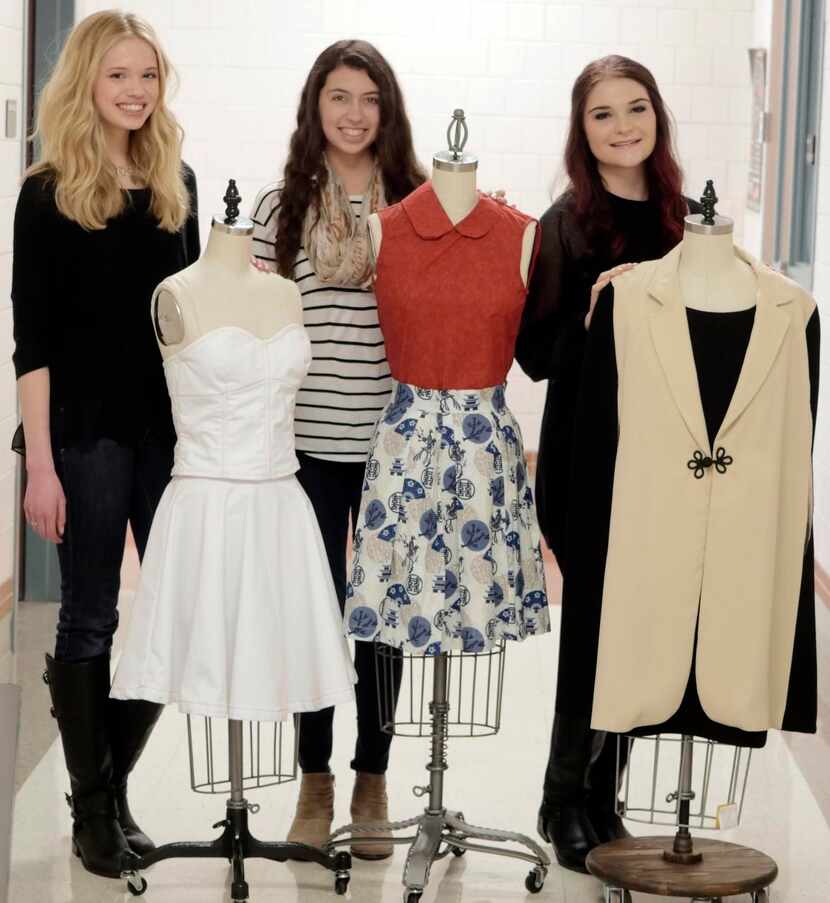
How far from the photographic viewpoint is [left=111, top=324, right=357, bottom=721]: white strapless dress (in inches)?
104

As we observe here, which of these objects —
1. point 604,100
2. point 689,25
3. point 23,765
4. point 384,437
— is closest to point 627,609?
point 384,437

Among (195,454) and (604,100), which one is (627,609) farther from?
(604,100)

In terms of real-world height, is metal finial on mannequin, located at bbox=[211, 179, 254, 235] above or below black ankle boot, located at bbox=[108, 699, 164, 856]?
above

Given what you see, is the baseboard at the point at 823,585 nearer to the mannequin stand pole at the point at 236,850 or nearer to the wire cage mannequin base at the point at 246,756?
the wire cage mannequin base at the point at 246,756

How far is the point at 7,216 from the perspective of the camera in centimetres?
426

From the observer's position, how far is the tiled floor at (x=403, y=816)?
9.82ft

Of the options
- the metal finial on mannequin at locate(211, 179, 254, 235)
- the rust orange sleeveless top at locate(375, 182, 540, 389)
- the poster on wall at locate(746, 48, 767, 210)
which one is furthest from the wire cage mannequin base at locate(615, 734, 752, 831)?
the poster on wall at locate(746, 48, 767, 210)

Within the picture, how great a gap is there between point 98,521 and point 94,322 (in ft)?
1.28

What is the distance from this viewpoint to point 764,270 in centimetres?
254

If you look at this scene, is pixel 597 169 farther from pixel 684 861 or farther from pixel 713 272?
pixel 684 861

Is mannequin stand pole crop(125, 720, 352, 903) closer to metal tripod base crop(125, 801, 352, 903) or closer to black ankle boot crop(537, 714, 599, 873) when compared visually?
metal tripod base crop(125, 801, 352, 903)

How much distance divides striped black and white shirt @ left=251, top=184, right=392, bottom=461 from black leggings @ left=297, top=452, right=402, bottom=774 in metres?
0.05

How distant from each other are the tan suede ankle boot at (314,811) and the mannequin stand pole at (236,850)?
18 cm

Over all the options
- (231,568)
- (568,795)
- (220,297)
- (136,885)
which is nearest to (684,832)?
(568,795)
